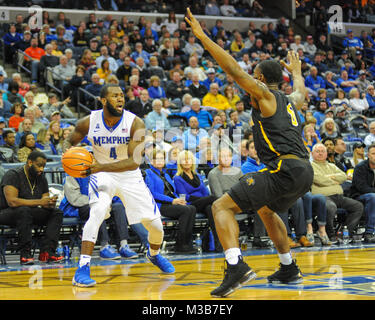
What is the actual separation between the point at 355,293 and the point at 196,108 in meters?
9.23

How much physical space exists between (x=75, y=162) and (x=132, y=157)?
654 millimetres

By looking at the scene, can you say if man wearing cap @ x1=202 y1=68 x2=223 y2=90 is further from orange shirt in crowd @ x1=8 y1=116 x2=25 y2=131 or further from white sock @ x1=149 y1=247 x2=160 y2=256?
white sock @ x1=149 y1=247 x2=160 y2=256

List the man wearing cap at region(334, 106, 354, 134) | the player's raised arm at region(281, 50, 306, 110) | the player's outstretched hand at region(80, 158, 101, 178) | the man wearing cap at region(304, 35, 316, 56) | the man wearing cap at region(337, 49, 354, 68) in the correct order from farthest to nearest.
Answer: the man wearing cap at region(304, 35, 316, 56) < the man wearing cap at region(337, 49, 354, 68) < the man wearing cap at region(334, 106, 354, 134) < the player's outstretched hand at region(80, 158, 101, 178) < the player's raised arm at region(281, 50, 306, 110)

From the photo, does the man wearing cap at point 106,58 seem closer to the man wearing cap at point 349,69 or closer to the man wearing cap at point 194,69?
the man wearing cap at point 194,69

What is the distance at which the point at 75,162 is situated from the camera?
6.33 meters

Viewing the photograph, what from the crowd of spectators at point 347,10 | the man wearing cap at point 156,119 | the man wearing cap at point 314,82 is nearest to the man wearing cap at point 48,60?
the man wearing cap at point 156,119

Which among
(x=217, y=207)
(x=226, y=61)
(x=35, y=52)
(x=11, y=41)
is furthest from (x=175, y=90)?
(x=226, y=61)

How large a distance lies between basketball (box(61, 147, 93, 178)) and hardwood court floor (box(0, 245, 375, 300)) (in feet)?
Result: 3.66

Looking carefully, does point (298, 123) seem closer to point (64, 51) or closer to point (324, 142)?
point (324, 142)

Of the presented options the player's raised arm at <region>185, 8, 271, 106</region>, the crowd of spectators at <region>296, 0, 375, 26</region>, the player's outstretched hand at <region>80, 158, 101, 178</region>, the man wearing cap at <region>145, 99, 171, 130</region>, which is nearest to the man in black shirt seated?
the player's outstretched hand at <region>80, 158, 101, 178</region>

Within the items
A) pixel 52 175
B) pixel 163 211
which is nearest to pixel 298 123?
pixel 163 211

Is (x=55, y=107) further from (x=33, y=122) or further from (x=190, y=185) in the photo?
(x=190, y=185)

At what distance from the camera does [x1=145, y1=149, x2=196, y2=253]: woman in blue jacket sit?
9406 millimetres
